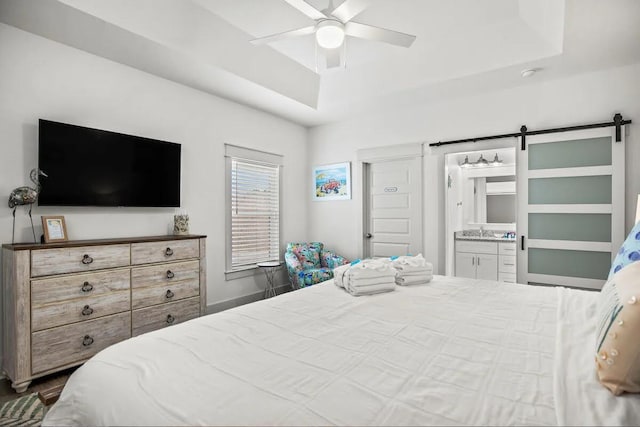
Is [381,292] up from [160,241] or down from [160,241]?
down

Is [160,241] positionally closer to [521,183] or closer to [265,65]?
[265,65]

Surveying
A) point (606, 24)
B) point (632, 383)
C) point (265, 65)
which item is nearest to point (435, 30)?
point (606, 24)

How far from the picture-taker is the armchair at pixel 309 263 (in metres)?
4.13

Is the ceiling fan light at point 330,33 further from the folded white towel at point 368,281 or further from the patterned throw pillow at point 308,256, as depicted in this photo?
the patterned throw pillow at point 308,256

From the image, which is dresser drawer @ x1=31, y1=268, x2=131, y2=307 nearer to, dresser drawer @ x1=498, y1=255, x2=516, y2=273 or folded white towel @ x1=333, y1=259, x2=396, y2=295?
folded white towel @ x1=333, y1=259, x2=396, y2=295

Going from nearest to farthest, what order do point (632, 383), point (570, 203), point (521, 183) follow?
point (632, 383)
point (570, 203)
point (521, 183)

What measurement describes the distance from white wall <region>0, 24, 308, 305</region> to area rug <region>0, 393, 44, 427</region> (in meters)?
1.16

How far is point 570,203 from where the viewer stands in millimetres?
3322

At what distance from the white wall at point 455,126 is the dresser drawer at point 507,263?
3.60ft

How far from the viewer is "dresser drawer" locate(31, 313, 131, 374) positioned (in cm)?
226

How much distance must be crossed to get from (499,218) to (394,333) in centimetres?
452

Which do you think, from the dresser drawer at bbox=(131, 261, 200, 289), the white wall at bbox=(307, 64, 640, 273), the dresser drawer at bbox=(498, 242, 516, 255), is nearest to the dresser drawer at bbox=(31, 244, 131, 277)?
the dresser drawer at bbox=(131, 261, 200, 289)

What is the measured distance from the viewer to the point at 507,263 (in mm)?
4520

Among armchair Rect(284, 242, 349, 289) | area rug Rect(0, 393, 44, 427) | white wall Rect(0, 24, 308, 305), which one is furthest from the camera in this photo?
armchair Rect(284, 242, 349, 289)
